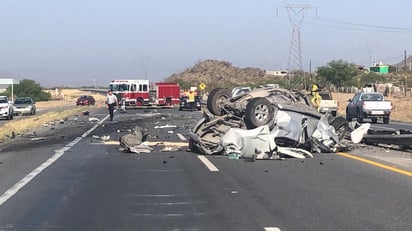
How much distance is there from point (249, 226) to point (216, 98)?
11736mm

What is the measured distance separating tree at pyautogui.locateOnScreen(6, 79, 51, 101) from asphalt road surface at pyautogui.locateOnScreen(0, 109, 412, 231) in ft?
354

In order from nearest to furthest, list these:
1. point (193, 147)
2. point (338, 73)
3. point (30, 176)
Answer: point (30, 176) < point (193, 147) < point (338, 73)

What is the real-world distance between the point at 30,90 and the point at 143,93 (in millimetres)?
66115

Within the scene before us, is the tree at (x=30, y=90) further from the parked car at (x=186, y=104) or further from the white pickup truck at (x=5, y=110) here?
the white pickup truck at (x=5, y=110)

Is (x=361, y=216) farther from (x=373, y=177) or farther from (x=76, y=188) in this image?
(x=76, y=188)

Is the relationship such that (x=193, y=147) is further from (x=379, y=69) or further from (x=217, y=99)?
(x=379, y=69)

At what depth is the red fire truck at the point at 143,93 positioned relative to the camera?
204 feet

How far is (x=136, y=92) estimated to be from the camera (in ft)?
205

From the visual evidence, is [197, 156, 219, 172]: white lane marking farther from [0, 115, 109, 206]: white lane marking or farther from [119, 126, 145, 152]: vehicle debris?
[0, 115, 109, 206]: white lane marking

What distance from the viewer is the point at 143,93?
206 feet

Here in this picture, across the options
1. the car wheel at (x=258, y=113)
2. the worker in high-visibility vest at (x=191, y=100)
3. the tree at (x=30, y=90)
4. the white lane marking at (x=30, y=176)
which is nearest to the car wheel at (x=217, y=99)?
the car wheel at (x=258, y=113)

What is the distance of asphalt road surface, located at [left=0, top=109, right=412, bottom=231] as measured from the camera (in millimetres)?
7973

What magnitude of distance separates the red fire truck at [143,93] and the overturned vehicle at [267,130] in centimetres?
4351

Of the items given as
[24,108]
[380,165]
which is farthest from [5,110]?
[380,165]
